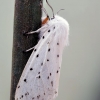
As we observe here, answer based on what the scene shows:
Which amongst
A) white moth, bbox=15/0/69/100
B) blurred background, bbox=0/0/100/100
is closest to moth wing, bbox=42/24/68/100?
white moth, bbox=15/0/69/100

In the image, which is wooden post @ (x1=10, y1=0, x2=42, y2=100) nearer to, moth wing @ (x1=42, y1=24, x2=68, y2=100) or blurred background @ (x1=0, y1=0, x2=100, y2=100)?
moth wing @ (x1=42, y1=24, x2=68, y2=100)

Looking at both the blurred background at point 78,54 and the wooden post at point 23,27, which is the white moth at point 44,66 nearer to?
the wooden post at point 23,27

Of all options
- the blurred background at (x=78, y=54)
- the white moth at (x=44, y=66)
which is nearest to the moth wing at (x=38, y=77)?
the white moth at (x=44, y=66)

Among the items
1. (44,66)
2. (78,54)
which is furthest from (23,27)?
(78,54)

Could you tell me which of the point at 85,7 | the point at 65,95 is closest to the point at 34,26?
the point at 85,7

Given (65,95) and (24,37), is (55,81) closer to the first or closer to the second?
(24,37)

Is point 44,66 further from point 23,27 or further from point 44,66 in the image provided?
point 23,27
